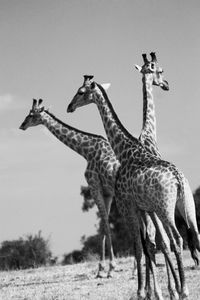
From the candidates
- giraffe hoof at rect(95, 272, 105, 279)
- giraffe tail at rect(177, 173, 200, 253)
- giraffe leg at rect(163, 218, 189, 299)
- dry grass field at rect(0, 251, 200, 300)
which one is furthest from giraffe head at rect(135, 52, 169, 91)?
giraffe leg at rect(163, 218, 189, 299)

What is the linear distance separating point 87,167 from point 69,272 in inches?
115

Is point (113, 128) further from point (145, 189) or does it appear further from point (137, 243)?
point (137, 243)

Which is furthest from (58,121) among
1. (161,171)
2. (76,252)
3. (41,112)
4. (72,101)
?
(76,252)

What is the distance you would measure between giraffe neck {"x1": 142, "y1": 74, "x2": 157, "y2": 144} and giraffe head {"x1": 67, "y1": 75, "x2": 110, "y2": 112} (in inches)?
28.9

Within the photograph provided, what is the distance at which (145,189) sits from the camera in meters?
7.57

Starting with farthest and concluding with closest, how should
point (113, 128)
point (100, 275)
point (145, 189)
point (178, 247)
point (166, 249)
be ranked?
point (100, 275), point (113, 128), point (166, 249), point (145, 189), point (178, 247)

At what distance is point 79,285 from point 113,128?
323 centimetres

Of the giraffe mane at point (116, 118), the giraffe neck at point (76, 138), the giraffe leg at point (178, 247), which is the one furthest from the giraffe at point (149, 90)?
the giraffe leg at point (178, 247)

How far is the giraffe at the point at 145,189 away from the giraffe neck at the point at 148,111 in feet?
2.91

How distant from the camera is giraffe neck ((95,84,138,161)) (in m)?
8.91

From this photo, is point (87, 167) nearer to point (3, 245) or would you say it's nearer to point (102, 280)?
point (102, 280)

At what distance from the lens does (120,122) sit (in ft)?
30.6

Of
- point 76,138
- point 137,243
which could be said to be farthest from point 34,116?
point 137,243

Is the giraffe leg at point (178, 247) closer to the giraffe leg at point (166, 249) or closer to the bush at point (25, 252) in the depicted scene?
the giraffe leg at point (166, 249)
